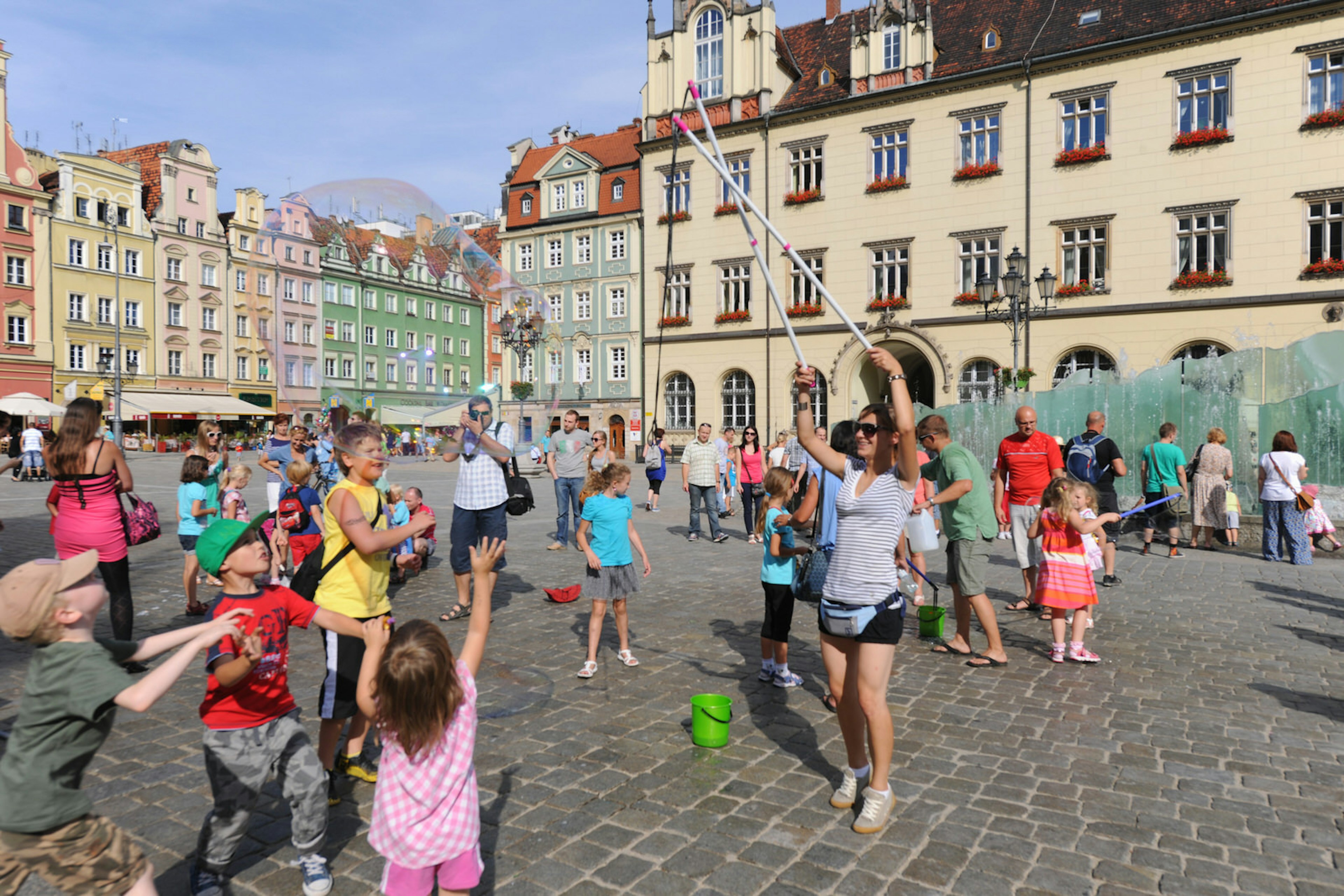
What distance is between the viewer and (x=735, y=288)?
3641 centimetres

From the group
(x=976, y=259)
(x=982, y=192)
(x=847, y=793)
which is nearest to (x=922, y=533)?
(x=847, y=793)

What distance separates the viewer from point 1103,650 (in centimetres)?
717

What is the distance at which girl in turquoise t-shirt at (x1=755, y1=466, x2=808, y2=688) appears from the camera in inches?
233

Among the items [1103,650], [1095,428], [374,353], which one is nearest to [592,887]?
[374,353]

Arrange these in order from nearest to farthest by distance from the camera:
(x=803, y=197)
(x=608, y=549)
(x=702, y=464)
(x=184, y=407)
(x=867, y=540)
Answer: (x=867, y=540)
(x=608, y=549)
(x=702, y=464)
(x=803, y=197)
(x=184, y=407)

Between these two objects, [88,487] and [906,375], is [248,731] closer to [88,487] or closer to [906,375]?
[88,487]

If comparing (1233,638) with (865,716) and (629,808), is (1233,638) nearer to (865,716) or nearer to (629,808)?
(865,716)

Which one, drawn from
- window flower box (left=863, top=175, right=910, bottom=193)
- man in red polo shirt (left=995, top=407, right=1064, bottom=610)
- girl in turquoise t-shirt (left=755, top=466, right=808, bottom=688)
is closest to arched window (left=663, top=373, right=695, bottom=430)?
window flower box (left=863, top=175, right=910, bottom=193)

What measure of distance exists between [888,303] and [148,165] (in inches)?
1781

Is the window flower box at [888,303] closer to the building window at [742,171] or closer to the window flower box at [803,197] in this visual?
the window flower box at [803,197]

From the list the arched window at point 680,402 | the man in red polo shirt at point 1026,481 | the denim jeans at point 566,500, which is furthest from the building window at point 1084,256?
the man in red polo shirt at point 1026,481

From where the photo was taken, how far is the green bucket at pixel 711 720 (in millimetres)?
4859

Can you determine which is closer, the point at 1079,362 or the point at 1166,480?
the point at 1166,480

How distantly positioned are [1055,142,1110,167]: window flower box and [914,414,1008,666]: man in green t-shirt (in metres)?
26.0
